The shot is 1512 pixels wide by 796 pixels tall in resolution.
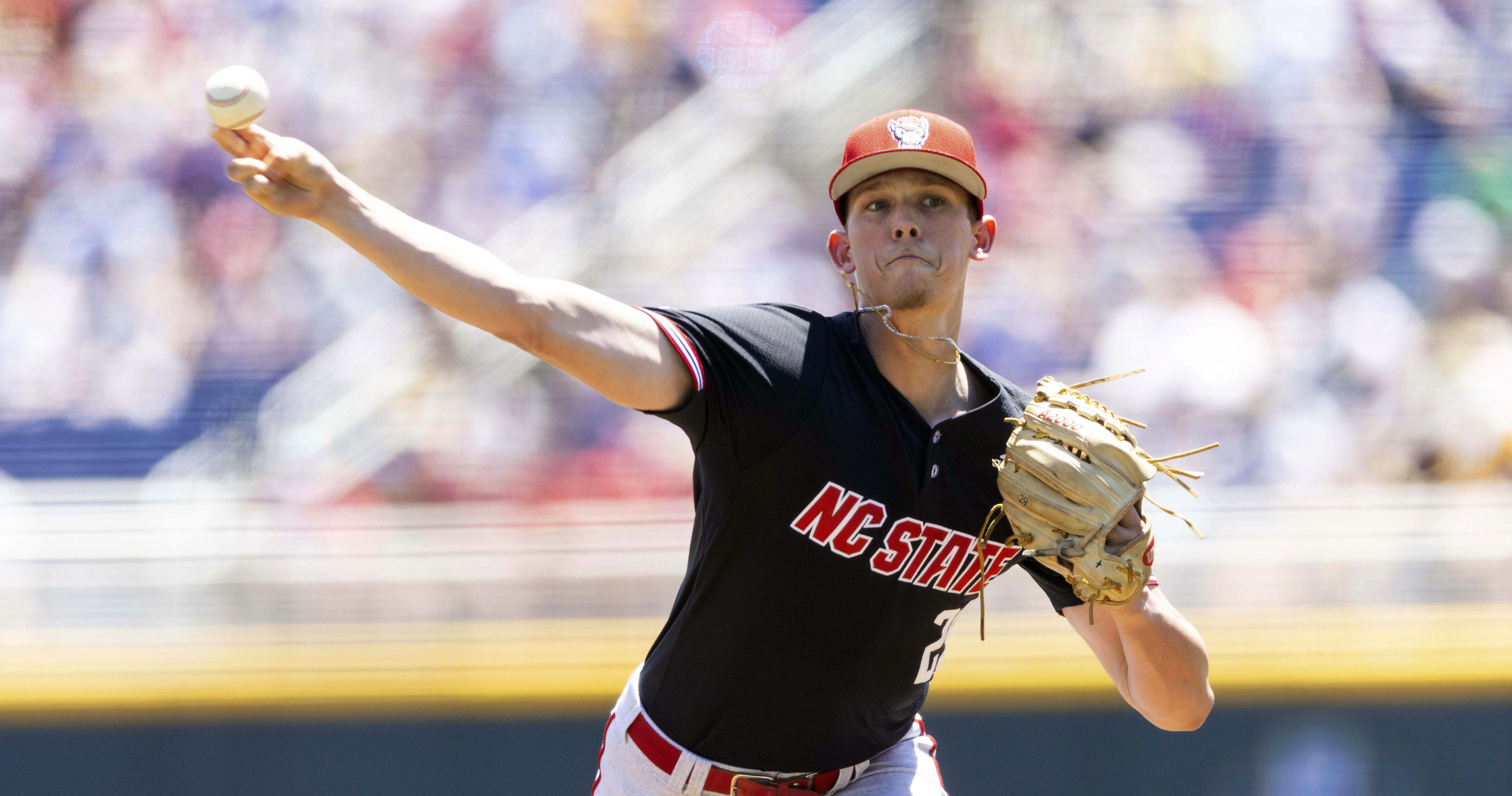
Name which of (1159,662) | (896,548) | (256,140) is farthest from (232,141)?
(1159,662)

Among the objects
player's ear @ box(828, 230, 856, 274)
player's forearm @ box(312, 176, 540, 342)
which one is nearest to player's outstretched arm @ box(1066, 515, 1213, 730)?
player's ear @ box(828, 230, 856, 274)

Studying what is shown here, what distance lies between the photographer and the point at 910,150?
1826 millimetres

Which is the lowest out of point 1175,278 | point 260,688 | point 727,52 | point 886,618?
point 260,688

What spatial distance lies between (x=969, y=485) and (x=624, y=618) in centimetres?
214

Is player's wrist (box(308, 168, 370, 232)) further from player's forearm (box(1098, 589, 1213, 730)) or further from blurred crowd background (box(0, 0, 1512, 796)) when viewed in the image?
blurred crowd background (box(0, 0, 1512, 796))

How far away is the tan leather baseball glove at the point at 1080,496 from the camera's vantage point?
1.66 meters

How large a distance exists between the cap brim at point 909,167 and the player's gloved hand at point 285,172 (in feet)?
2.84

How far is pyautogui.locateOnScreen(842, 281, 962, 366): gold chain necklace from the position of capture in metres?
1.85

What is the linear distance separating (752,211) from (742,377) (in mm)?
2532

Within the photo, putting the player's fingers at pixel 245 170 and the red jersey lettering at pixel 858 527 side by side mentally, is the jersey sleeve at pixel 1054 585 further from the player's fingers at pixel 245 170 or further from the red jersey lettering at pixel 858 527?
the player's fingers at pixel 245 170

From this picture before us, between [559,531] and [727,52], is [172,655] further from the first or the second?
[727,52]

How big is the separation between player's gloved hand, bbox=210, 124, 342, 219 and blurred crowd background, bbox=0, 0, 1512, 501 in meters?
2.60

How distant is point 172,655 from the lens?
11.8 feet

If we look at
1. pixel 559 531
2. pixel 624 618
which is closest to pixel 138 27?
pixel 559 531
